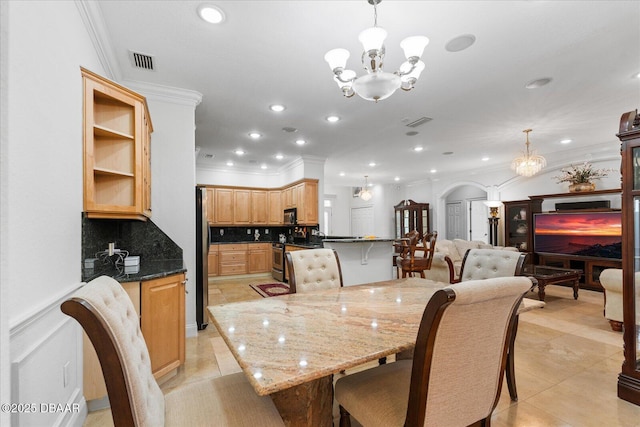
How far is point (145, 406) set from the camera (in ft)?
2.91

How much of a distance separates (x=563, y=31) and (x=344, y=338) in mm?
2887

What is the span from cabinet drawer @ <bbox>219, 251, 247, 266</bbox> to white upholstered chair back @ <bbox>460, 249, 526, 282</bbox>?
542 centimetres

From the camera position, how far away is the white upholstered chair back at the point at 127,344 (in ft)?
2.65

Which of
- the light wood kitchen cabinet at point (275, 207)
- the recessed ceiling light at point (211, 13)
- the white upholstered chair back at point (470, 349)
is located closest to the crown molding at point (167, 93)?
the recessed ceiling light at point (211, 13)

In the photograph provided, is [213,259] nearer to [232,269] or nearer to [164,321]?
[232,269]

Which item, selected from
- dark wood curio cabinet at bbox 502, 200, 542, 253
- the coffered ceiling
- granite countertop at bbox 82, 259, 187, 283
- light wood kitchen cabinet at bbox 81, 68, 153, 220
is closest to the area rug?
granite countertop at bbox 82, 259, 187, 283

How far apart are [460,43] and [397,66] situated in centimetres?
58

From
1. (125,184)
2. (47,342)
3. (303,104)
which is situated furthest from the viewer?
(303,104)

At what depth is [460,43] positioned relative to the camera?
2.45m

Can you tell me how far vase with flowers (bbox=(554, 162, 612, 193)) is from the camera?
5.69 metres

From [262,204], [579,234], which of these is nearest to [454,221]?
[579,234]

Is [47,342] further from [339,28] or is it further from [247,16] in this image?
[339,28]

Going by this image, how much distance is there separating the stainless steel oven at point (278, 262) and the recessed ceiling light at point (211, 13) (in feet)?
15.8

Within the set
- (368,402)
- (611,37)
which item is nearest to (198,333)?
(368,402)
